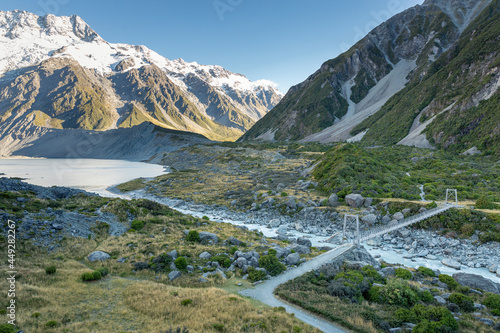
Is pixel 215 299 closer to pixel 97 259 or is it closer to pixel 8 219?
pixel 97 259

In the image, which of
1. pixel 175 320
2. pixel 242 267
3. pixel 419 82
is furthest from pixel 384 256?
pixel 419 82

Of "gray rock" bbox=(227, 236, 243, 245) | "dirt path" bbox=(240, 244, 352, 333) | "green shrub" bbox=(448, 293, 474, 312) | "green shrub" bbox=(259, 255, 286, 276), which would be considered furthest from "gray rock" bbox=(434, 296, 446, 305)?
"gray rock" bbox=(227, 236, 243, 245)

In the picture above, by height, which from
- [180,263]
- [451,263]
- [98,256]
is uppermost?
[98,256]

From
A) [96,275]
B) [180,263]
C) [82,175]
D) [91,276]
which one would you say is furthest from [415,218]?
[82,175]

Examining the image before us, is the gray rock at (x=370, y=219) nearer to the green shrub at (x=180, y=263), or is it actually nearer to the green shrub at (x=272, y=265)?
the green shrub at (x=272, y=265)

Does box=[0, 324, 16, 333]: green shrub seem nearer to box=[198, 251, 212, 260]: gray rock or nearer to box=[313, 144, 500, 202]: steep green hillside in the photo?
box=[198, 251, 212, 260]: gray rock

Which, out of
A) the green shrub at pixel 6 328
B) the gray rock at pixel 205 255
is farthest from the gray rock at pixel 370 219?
the green shrub at pixel 6 328

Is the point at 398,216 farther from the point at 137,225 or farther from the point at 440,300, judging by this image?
the point at 137,225
